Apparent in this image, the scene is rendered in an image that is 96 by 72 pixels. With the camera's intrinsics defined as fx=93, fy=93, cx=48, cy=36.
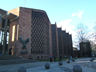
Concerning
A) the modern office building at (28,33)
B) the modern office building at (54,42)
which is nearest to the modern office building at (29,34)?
the modern office building at (28,33)

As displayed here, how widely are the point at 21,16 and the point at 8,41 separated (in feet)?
34.1

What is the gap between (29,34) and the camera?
105 ft

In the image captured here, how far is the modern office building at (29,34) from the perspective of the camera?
2963 cm

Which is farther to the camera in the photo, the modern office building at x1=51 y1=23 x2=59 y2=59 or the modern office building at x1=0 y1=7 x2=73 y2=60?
the modern office building at x1=51 y1=23 x2=59 y2=59

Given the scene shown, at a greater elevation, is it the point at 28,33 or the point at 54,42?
the point at 28,33

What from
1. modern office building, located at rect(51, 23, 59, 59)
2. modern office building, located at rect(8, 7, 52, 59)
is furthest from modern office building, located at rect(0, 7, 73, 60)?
modern office building, located at rect(51, 23, 59, 59)

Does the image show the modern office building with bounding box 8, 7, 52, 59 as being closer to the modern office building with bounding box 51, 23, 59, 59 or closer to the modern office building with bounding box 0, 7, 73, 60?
the modern office building with bounding box 0, 7, 73, 60

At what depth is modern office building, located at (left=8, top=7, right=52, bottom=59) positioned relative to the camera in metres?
29.6

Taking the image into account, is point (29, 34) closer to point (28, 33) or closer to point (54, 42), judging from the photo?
point (28, 33)

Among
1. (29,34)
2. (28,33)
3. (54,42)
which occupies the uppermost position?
(28,33)

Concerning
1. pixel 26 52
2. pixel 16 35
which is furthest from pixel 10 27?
pixel 26 52

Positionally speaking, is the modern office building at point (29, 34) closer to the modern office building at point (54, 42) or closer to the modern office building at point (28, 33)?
the modern office building at point (28, 33)

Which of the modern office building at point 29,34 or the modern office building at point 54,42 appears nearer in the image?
the modern office building at point 29,34

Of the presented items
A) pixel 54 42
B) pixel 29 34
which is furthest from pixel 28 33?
pixel 54 42
